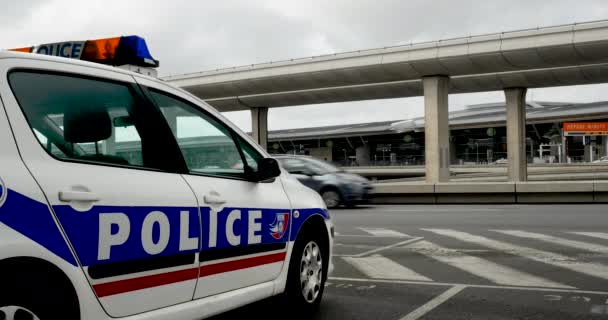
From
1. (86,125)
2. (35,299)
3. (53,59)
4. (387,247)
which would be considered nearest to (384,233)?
(387,247)

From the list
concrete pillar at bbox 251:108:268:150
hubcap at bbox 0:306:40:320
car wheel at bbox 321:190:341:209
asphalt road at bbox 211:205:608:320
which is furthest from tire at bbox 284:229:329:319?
concrete pillar at bbox 251:108:268:150

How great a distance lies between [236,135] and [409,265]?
161 inches

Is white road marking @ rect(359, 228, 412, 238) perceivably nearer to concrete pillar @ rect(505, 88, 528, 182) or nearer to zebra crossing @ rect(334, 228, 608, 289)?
zebra crossing @ rect(334, 228, 608, 289)

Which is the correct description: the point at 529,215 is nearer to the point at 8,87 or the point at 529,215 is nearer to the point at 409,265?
the point at 409,265

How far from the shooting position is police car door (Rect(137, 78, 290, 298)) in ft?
13.7

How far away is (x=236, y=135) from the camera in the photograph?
495 cm

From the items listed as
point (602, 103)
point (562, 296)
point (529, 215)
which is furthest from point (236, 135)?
point (602, 103)

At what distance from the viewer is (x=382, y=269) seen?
8.08 meters

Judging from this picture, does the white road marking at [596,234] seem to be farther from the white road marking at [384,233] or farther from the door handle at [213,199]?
the door handle at [213,199]

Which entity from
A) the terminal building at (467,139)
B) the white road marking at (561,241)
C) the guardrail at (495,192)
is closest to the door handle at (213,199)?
the white road marking at (561,241)

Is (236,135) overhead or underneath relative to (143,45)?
underneath

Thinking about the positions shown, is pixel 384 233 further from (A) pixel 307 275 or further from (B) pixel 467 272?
(A) pixel 307 275

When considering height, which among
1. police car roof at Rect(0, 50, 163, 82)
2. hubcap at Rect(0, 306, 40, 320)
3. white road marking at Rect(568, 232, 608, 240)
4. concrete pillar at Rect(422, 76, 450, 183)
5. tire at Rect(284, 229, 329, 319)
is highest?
concrete pillar at Rect(422, 76, 450, 183)

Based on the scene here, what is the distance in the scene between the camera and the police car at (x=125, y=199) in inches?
121
